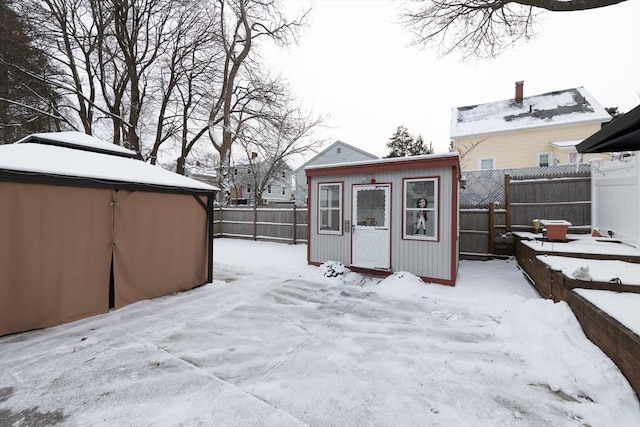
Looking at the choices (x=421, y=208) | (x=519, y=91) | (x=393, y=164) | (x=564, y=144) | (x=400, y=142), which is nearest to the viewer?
(x=421, y=208)

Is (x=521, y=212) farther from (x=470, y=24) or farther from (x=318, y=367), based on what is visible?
(x=318, y=367)

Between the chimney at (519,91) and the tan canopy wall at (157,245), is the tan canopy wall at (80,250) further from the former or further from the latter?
the chimney at (519,91)

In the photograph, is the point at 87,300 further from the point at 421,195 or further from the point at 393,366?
the point at 421,195

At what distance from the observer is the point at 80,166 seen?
14.6ft

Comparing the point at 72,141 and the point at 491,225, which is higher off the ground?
the point at 72,141

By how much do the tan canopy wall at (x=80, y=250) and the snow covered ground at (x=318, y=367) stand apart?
29 cm

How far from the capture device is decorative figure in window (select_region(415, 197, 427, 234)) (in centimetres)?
629

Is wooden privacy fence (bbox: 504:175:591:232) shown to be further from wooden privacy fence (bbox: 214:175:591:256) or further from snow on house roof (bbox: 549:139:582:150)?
snow on house roof (bbox: 549:139:582:150)

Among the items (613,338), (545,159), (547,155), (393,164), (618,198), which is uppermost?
(547,155)

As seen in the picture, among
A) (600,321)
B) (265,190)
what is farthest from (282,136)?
(600,321)

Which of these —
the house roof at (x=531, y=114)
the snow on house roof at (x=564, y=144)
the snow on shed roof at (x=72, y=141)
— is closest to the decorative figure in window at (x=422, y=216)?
the snow on shed roof at (x=72, y=141)

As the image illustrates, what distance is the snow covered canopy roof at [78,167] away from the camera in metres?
3.79

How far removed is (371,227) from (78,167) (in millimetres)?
5493

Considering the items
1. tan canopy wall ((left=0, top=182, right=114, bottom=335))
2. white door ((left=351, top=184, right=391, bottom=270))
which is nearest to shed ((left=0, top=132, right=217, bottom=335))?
tan canopy wall ((left=0, top=182, right=114, bottom=335))
